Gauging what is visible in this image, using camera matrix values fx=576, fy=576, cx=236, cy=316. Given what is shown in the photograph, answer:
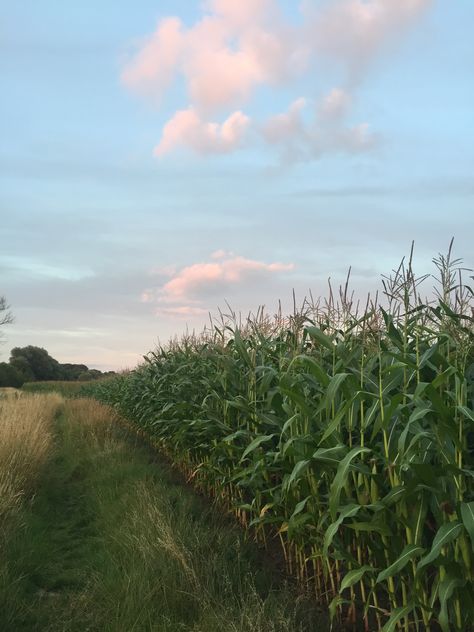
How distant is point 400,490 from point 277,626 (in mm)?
1143

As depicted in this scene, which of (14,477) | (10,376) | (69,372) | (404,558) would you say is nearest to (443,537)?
(404,558)

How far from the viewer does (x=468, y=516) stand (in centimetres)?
258

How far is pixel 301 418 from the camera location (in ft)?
13.4

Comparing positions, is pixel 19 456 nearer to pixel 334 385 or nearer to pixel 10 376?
→ pixel 334 385

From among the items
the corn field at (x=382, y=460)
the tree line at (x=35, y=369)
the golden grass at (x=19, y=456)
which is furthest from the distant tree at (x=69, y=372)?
the corn field at (x=382, y=460)

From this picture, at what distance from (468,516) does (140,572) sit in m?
2.44

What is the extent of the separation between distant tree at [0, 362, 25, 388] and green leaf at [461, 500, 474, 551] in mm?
51464

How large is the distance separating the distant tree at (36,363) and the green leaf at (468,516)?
58.8 m

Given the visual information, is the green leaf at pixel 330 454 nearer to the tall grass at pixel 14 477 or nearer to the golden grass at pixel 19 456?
the tall grass at pixel 14 477

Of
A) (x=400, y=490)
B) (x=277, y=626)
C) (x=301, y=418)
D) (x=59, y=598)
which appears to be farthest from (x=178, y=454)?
(x=400, y=490)

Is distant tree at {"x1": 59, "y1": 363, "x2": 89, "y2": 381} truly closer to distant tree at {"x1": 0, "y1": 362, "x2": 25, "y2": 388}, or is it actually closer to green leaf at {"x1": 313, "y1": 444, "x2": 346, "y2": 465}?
distant tree at {"x1": 0, "y1": 362, "x2": 25, "y2": 388}

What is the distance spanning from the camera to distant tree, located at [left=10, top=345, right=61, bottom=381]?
58156 millimetres

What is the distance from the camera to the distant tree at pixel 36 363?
191 ft

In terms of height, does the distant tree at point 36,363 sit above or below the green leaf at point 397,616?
above
